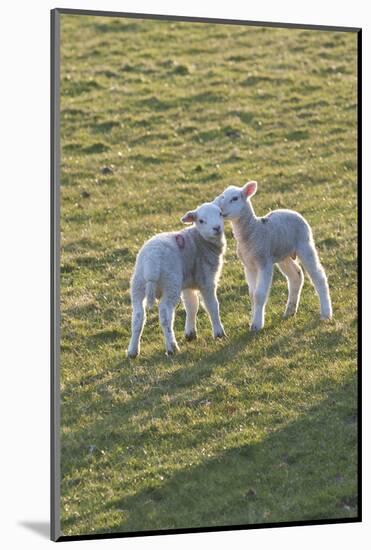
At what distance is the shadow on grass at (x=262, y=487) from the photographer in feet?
28.9

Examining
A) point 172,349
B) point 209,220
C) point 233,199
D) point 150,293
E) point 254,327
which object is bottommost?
point 172,349

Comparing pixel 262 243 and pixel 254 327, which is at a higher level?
pixel 262 243

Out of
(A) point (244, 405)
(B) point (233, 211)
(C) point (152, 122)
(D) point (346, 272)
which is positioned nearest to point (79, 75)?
(C) point (152, 122)

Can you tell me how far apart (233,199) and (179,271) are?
89 centimetres

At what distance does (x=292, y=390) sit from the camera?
10289 mm

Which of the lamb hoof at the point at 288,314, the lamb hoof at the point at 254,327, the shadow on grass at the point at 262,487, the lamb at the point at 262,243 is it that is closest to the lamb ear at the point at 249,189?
the lamb at the point at 262,243

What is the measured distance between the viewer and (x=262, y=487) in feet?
29.8

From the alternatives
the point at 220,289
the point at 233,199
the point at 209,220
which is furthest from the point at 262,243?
the point at 220,289

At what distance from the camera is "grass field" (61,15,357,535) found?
9117mm

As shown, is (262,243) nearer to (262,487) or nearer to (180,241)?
(180,241)

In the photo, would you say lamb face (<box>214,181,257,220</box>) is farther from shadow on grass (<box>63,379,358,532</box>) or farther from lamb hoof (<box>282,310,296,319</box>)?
shadow on grass (<box>63,379,358,532</box>)

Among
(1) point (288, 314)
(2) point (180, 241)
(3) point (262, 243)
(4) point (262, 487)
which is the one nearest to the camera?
(4) point (262, 487)

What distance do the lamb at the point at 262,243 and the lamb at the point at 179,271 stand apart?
336mm

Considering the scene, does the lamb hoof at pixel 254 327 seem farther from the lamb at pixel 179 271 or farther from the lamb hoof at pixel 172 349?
the lamb hoof at pixel 172 349
